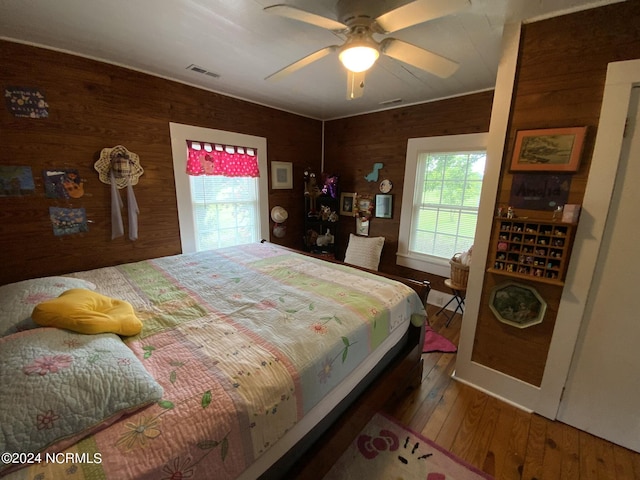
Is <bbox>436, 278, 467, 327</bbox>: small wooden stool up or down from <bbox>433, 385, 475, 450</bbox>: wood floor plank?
up

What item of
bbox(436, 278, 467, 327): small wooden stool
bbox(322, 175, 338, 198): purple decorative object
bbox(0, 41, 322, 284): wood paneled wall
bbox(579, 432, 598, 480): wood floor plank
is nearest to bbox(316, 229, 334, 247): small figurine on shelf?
bbox(322, 175, 338, 198): purple decorative object

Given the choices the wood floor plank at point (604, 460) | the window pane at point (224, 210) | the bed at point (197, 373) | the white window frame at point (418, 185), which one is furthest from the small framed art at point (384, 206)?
the wood floor plank at point (604, 460)

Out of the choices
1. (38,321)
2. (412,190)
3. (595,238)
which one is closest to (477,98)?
(412,190)

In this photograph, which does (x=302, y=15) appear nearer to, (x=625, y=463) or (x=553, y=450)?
(x=553, y=450)

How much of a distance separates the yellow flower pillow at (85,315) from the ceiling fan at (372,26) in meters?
1.43

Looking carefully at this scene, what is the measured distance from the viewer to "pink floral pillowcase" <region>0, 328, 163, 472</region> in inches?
25.3

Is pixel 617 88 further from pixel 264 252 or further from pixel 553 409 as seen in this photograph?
pixel 264 252

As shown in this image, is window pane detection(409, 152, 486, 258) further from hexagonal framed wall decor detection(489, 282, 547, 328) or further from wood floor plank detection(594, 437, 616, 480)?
wood floor plank detection(594, 437, 616, 480)

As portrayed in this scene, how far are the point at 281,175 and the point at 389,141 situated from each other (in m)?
1.43

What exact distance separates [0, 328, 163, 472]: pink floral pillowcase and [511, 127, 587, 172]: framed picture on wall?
208cm

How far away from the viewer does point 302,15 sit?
3.76ft

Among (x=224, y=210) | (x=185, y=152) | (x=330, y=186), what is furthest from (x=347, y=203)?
(x=185, y=152)

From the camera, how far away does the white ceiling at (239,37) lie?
4.56ft

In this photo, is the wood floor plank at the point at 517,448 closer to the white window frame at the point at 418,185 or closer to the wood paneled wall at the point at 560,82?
the wood paneled wall at the point at 560,82
